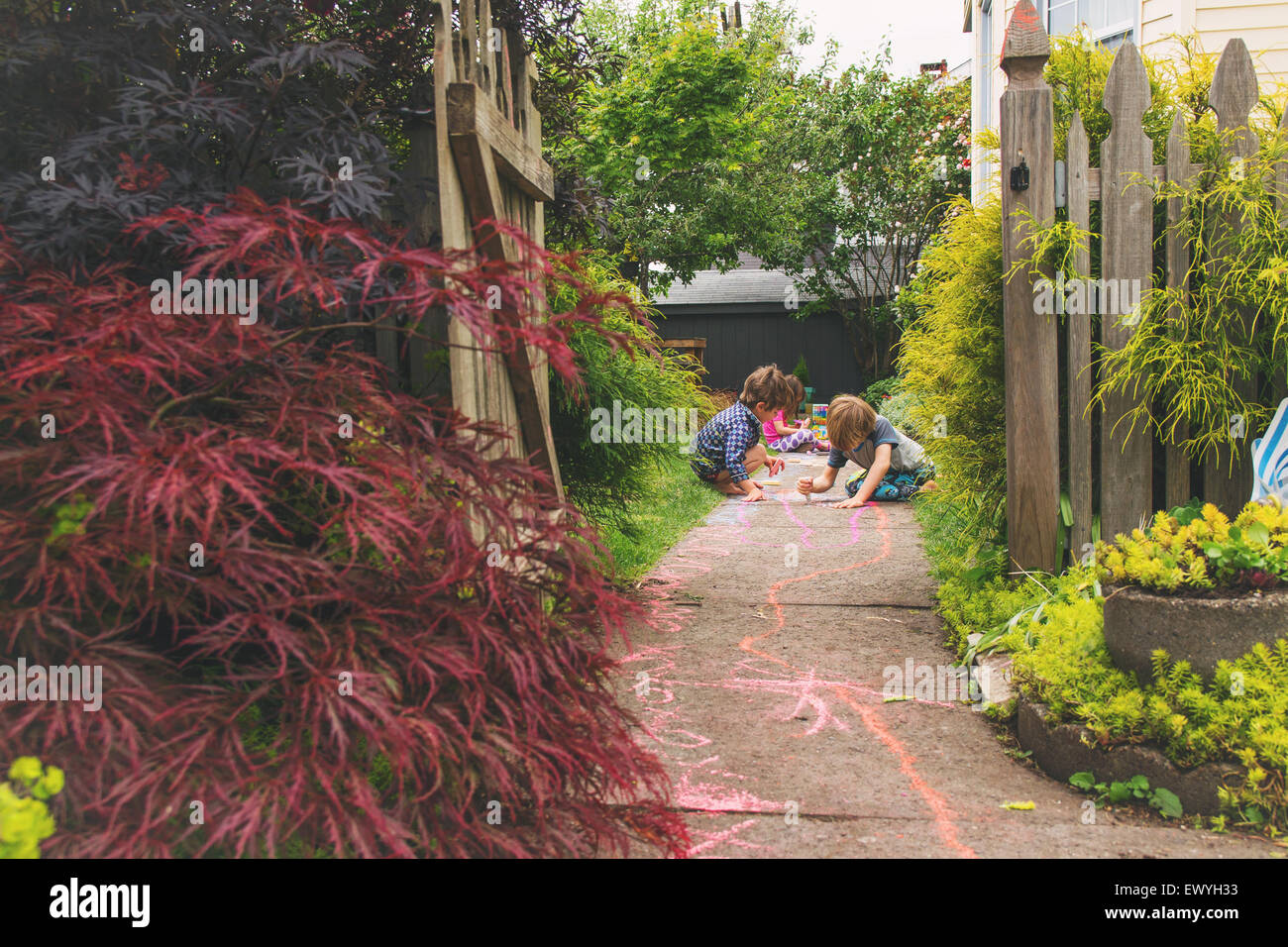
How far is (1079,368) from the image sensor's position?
3646 mm

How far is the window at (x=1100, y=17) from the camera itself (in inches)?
295

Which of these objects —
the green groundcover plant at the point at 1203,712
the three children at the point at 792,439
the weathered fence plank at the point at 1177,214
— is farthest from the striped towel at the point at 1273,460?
the three children at the point at 792,439

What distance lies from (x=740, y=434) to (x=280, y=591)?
19.9ft

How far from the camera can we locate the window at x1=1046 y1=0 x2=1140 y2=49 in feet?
24.6

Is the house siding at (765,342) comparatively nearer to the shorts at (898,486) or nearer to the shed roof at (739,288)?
the shed roof at (739,288)

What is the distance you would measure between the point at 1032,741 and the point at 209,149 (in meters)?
3.04

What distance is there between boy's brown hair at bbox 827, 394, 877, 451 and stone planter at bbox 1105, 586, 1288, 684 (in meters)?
4.53

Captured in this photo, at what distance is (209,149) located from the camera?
277 cm

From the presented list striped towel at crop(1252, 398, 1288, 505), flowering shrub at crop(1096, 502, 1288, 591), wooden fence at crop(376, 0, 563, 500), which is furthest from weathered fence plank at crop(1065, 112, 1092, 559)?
wooden fence at crop(376, 0, 563, 500)

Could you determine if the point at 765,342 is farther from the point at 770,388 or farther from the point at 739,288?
the point at 770,388

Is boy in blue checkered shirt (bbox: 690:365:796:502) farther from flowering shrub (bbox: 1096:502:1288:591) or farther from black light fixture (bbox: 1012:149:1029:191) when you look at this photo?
flowering shrub (bbox: 1096:502:1288:591)

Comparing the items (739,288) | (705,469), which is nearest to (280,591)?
(705,469)

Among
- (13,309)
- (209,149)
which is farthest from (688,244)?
(13,309)
